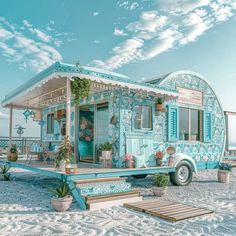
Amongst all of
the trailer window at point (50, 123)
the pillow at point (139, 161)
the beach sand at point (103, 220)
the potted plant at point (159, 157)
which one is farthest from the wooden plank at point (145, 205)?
the trailer window at point (50, 123)

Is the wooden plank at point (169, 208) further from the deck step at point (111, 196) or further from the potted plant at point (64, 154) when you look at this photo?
the potted plant at point (64, 154)

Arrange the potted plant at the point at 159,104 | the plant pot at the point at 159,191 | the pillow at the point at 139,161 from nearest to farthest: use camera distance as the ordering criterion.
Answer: the plant pot at the point at 159,191 < the pillow at the point at 139,161 < the potted plant at the point at 159,104

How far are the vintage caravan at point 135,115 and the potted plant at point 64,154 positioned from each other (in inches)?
11.7

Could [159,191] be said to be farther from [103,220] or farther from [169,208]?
[103,220]

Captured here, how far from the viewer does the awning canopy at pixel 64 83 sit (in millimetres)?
6660

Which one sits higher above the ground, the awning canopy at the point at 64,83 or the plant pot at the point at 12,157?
the awning canopy at the point at 64,83

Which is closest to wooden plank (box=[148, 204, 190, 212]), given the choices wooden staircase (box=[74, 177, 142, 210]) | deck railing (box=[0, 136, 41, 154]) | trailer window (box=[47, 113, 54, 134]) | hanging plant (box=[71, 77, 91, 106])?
wooden staircase (box=[74, 177, 142, 210])

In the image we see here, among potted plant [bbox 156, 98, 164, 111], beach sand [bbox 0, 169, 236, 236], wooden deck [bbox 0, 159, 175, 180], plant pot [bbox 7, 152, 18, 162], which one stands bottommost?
beach sand [bbox 0, 169, 236, 236]

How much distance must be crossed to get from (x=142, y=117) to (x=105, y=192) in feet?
11.4

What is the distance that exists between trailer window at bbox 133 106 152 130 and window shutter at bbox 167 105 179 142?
37.1 inches

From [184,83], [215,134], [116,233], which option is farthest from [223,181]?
[116,233]

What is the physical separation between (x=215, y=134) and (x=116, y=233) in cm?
896

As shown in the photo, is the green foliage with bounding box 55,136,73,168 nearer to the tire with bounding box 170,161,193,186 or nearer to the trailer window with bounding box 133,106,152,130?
the trailer window with bounding box 133,106,152,130

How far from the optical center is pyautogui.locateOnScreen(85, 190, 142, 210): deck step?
578 cm
